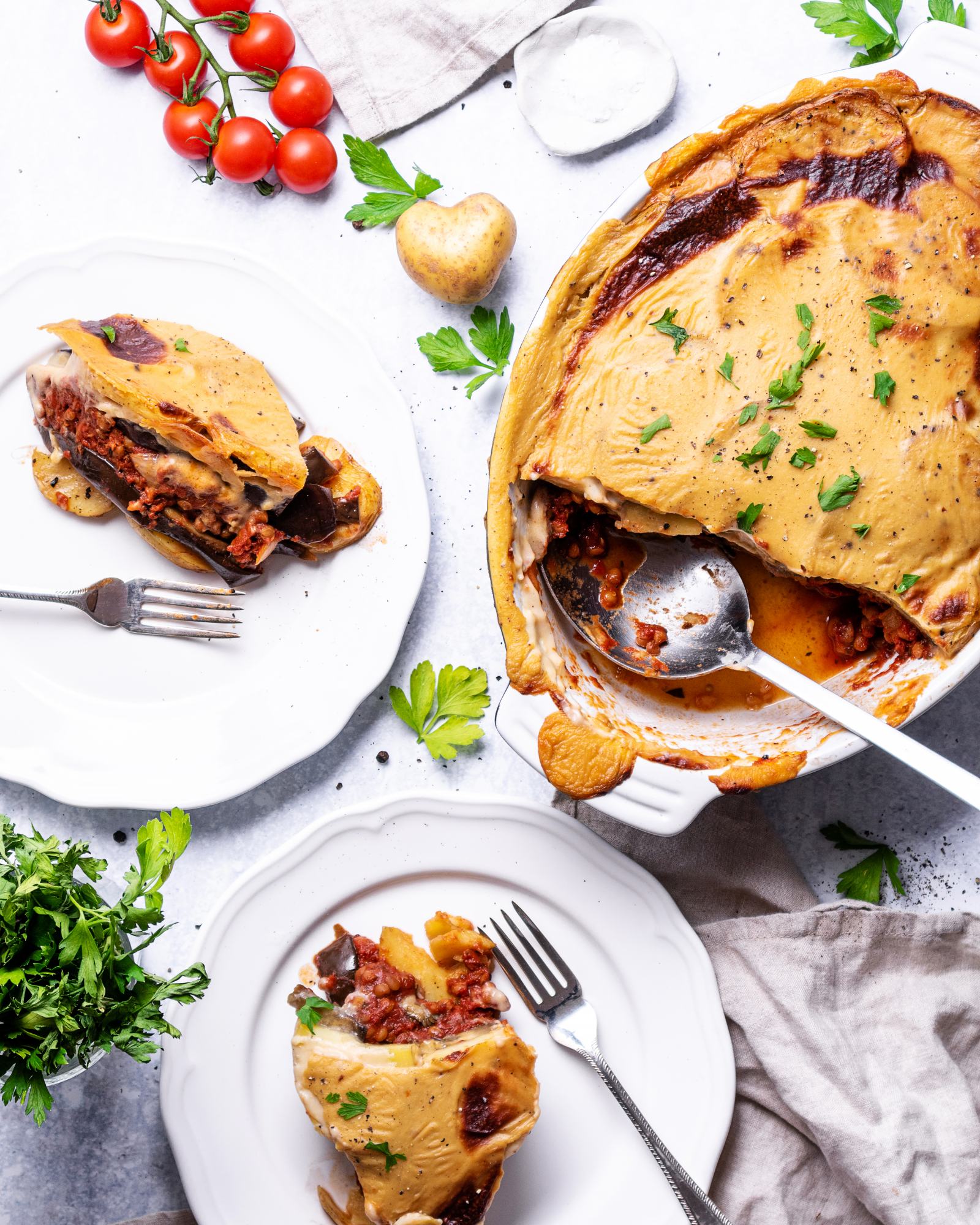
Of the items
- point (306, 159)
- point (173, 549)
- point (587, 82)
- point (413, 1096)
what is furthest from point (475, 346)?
point (413, 1096)

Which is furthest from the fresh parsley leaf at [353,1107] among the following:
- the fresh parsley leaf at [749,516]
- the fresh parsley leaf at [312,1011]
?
the fresh parsley leaf at [749,516]

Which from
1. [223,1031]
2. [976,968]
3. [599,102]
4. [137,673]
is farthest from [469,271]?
[976,968]

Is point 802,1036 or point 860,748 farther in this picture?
point 802,1036

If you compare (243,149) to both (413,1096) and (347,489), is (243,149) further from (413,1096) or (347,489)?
(413,1096)


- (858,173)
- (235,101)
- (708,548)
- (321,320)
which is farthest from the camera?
(235,101)

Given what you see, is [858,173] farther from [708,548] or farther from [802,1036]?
[802,1036]

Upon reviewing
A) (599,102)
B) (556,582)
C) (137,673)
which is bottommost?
(137,673)

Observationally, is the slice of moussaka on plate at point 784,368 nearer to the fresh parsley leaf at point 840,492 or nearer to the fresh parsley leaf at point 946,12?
the fresh parsley leaf at point 840,492
